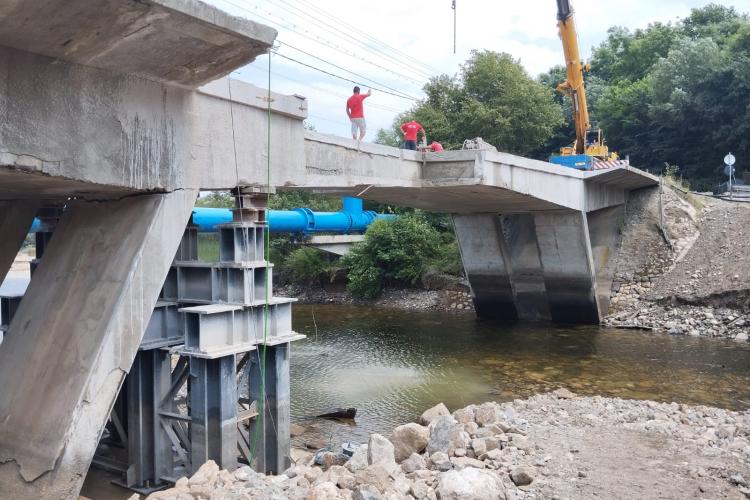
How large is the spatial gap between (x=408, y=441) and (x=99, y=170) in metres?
4.25

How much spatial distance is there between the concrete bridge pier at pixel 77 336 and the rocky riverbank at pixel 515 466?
1.04 m

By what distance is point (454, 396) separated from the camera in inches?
507

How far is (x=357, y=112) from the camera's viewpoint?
12.5 m

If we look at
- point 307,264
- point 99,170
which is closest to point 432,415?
point 99,170

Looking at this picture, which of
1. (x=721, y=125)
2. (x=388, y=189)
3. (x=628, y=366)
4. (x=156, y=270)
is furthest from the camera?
(x=721, y=125)

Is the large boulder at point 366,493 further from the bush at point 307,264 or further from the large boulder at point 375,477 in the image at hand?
the bush at point 307,264

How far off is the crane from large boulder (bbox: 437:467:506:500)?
1551cm

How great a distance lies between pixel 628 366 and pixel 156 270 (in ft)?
39.9

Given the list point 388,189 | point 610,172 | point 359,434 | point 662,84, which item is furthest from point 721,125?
point 359,434

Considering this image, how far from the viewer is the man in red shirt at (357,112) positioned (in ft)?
40.9

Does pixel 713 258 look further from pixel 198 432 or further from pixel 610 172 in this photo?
pixel 198 432

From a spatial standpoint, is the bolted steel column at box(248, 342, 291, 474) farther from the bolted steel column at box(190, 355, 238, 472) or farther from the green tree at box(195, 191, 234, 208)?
the green tree at box(195, 191, 234, 208)

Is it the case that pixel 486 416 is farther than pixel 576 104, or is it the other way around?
pixel 576 104

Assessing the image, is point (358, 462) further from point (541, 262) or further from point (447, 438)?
point (541, 262)
